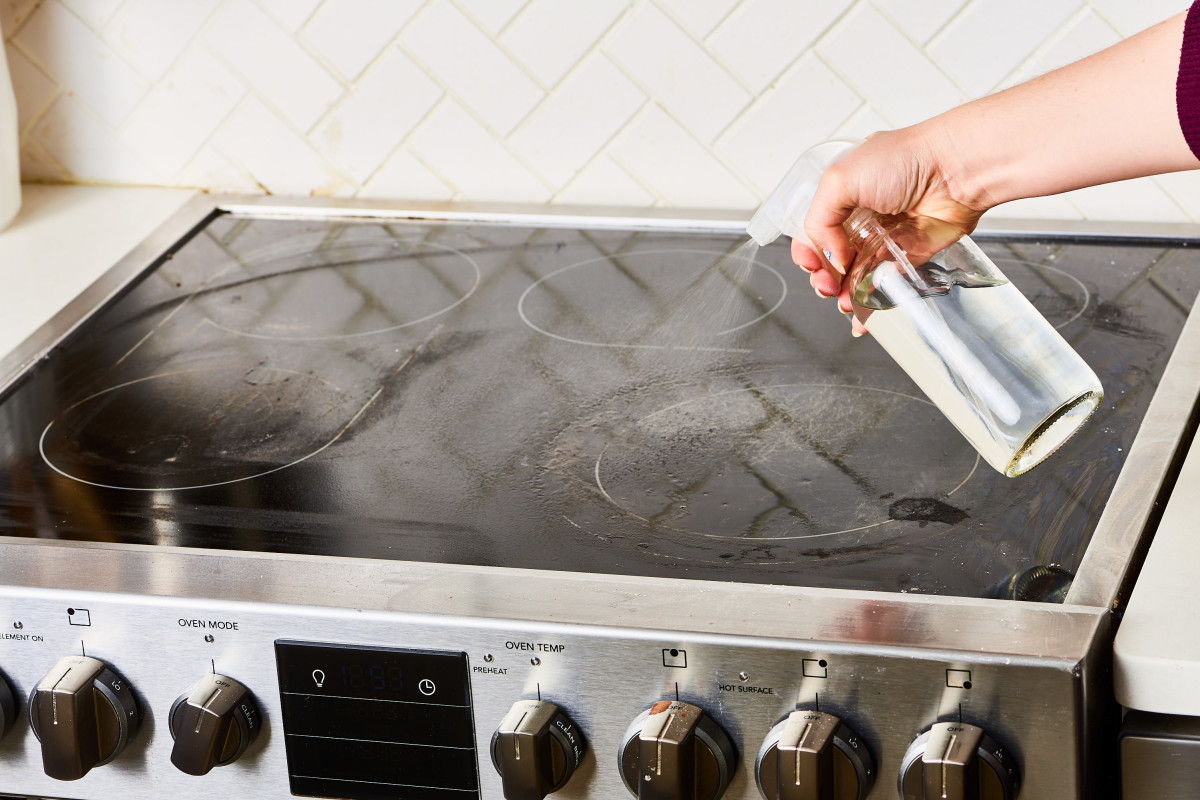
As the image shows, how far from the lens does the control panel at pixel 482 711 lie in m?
0.67

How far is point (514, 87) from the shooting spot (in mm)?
1438

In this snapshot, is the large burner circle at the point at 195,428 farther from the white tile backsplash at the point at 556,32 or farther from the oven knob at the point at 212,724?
the white tile backsplash at the point at 556,32

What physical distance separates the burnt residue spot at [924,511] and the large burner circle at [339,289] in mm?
545

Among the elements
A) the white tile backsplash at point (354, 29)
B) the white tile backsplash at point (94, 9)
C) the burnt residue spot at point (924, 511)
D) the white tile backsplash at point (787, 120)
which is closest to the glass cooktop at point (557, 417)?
the burnt residue spot at point (924, 511)

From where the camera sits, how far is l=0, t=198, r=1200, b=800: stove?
2.27 ft

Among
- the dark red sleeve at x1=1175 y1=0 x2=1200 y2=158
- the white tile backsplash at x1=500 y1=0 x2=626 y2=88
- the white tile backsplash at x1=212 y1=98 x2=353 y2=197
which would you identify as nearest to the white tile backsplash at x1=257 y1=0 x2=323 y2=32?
the white tile backsplash at x1=212 y1=98 x2=353 y2=197

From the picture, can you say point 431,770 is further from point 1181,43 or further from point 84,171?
point 84,171

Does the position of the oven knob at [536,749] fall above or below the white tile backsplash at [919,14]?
below

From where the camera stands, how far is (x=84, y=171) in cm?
158

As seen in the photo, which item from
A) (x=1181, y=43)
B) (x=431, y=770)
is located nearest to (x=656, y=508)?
(x=431, y=770)

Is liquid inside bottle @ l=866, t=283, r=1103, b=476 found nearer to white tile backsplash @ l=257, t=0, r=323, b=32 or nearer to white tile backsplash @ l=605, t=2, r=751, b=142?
white tile backsplash @ l=605, t=2, r=751, b=142

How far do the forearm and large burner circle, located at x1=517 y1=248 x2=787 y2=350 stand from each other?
363 millimetres

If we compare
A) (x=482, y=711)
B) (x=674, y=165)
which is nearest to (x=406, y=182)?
(x=674, y=165)

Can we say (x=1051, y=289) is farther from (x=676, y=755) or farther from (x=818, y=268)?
(x=676, y=755)
